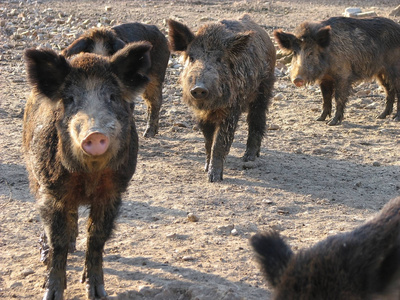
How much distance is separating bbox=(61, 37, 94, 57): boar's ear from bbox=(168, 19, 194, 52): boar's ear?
1008mm

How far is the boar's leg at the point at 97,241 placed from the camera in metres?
4.11

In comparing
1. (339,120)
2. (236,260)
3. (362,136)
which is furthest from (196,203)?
(339,120)

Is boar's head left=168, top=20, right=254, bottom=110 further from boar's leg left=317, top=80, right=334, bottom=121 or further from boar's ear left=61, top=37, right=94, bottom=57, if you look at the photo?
boar's leg left=317, top=80, right=334, bottom=121

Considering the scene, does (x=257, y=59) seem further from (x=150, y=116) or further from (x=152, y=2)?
(x=152, y=2)

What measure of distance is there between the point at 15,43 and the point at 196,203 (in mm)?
9387

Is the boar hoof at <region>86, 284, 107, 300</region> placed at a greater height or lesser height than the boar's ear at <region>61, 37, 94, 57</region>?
lesser

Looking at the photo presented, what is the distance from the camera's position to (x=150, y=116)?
28.1ft

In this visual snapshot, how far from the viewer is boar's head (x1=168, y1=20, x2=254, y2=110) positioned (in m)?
6.75

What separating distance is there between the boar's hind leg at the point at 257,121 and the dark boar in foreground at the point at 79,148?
3.43m

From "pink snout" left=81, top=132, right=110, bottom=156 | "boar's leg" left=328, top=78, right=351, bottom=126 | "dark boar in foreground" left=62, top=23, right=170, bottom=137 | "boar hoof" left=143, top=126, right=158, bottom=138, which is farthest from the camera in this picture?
"boar's leg" left=328, top=78, right=351, bottom=126

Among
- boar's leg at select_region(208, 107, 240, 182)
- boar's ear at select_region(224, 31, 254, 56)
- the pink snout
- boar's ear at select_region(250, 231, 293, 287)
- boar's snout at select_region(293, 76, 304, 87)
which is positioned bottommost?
boar's leg at select_region(208, 107, 240, 182)

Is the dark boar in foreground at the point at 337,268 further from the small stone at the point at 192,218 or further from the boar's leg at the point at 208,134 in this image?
the boar's leg at the point at 208,134

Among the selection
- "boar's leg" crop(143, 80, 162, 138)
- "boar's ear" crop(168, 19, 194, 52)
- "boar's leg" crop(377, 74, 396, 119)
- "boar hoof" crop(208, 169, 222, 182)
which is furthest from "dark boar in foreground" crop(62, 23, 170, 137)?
"boar's leg" crop(377, 74, 396, 119)

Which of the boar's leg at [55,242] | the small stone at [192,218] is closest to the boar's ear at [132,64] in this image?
the boar's leg at [55,242]
